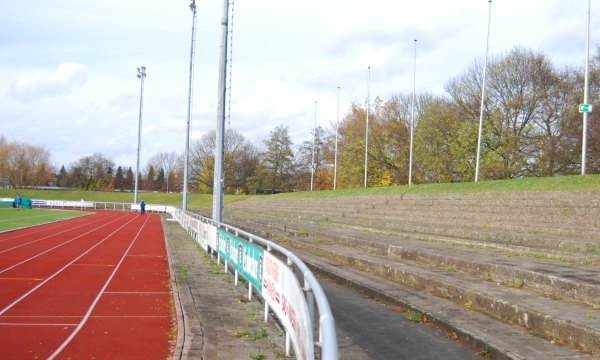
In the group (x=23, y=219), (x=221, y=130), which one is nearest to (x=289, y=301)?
(x=221, y=130)

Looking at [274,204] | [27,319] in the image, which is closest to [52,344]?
[27,319]

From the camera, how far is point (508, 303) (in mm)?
7727

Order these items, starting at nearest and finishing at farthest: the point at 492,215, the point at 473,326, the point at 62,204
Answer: the point at 473,326
the point at 492,215
the point at 62,204

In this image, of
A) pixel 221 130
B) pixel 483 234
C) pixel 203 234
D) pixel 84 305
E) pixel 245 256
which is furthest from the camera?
pixel 203 234

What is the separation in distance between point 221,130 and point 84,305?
412 inches

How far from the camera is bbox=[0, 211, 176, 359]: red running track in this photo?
21.9ft

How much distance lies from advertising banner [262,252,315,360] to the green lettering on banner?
636mm

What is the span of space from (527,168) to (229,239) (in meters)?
29.9

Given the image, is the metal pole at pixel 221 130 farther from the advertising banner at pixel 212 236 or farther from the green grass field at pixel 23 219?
the green grass field at pixel 23 219

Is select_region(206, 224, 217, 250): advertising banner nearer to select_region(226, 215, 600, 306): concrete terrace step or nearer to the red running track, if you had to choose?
the red running track

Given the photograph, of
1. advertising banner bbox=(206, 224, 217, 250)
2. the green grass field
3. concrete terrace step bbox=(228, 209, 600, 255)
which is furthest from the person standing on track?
advertising banner bbox=(206, 224, 217, 250)

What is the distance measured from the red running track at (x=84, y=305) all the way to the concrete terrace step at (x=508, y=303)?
4.64 metres

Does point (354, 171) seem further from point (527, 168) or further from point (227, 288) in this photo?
point (227, 288)

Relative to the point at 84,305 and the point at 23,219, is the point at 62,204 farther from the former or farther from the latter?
the point at 84,305
